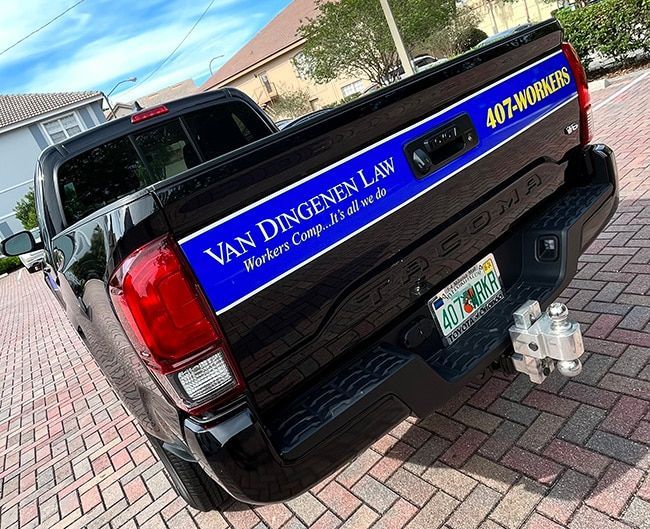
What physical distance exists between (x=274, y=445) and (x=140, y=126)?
2610 mm

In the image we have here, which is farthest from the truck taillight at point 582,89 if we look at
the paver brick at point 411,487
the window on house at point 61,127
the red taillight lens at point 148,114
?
the window on house at point 61,127

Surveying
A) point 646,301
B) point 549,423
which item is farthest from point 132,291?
point 646,301

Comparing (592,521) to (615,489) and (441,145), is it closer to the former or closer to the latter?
(615,489)

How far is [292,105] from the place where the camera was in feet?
113

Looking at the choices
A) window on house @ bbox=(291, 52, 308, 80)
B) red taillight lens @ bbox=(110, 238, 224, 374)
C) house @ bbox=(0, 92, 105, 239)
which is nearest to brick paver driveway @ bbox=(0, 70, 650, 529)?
red taillight lens @ bbox=(110, 238, 224, 374)

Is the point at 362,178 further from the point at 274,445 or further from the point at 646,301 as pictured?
the point at 646,301

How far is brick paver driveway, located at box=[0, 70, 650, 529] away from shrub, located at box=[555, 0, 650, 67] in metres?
7.57

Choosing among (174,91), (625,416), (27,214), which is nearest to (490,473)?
(625,416)

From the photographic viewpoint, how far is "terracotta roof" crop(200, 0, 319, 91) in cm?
3628

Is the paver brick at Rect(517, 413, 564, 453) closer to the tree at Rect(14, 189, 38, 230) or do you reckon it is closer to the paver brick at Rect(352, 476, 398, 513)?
the paver brick at Rect(352, 476, 398, 513)

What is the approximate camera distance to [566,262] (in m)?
2.17

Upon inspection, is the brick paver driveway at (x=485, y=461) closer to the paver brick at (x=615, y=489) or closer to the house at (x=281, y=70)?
the paver brick at (x=615, y=489)

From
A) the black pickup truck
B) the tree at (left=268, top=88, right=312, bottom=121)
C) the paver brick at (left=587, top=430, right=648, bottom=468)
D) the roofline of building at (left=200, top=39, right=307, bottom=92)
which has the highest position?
the roofline of building at (left=200, top=39, right=307, bottom=92)

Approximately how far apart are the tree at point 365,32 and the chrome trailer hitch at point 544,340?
65.4 ft
